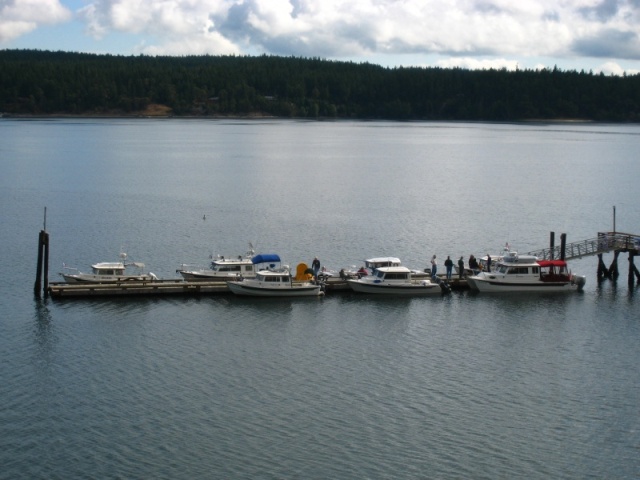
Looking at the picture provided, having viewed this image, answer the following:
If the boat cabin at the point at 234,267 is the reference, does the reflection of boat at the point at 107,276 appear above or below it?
below

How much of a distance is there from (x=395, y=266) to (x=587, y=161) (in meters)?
98.4

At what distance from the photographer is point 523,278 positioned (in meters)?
50.6

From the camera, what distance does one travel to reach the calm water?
97.0 feet

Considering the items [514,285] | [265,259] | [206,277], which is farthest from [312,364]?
[514,285]

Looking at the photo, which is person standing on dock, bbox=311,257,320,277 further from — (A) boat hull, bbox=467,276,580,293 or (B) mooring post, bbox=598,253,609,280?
(B) mooring post, bbox=598,253,609,280

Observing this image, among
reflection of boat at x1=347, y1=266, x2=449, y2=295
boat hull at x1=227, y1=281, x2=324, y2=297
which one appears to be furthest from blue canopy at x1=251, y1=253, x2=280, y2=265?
reflection of boat at x1=347, y1=266, x2=449, y2=295

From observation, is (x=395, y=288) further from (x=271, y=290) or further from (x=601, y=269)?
(x=601, y=269)

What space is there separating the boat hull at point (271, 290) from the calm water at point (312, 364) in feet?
1.35

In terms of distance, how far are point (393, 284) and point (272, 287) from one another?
5.88 metres

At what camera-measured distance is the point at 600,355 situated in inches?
1581

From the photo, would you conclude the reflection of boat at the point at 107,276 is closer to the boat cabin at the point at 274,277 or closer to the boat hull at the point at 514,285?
the boat cabin at the point at 274,277

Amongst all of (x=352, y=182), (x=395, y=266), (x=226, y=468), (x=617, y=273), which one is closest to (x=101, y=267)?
(x=395, y=266)

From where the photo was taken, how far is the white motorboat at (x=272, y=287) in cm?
4850

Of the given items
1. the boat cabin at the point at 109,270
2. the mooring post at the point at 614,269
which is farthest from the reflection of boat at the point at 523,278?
the boat cabin at the point at 109,270
